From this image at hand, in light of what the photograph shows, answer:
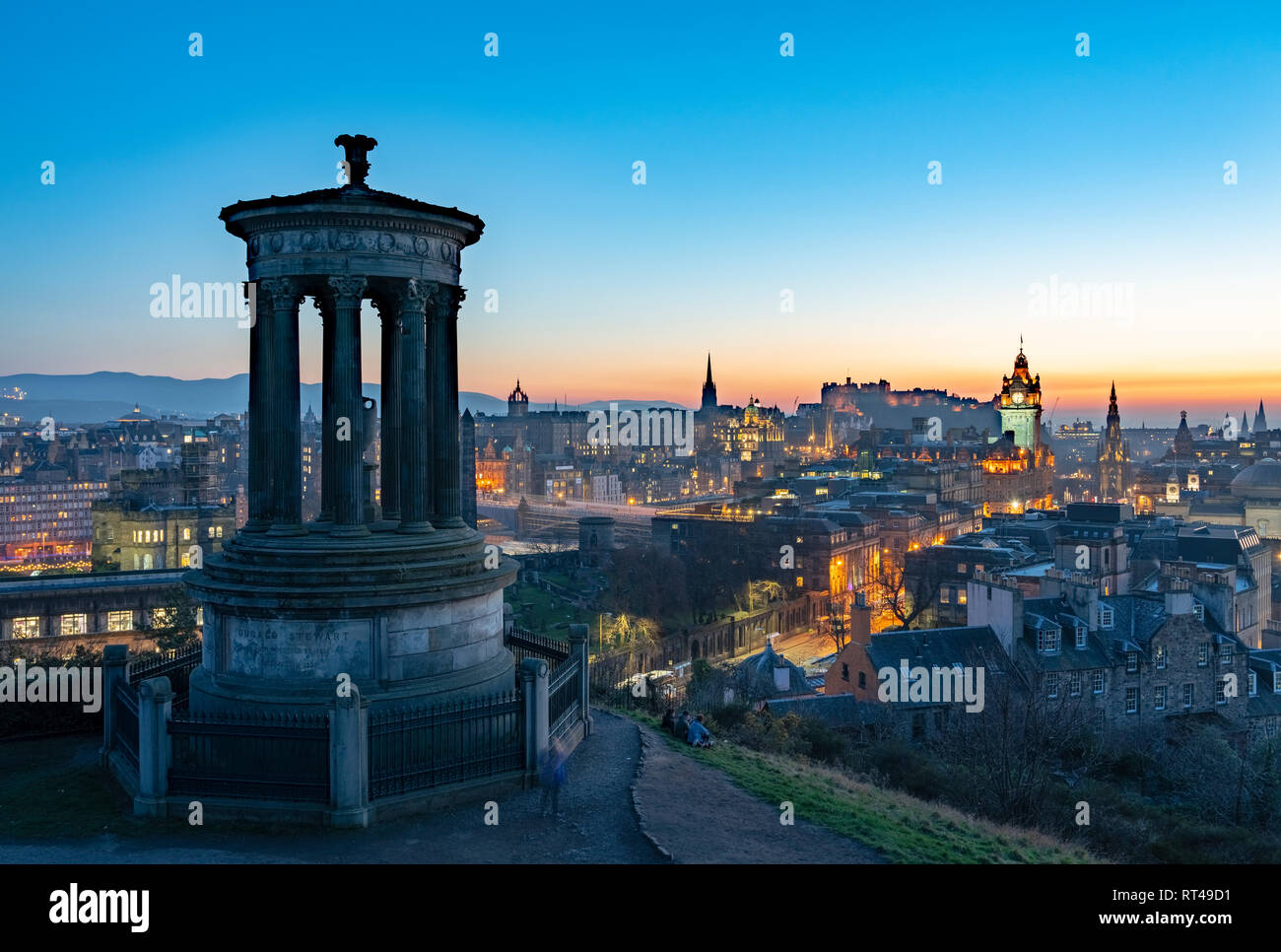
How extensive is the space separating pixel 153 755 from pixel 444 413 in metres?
8.92

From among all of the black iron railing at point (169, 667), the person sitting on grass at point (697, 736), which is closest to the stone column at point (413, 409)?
the black iron railing at point (169, 667)

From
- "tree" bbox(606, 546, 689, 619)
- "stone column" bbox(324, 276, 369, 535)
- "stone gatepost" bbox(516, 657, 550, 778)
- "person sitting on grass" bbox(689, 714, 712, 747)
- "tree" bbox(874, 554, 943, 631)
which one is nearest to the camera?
"stone gatepost" bbox(516, 657, 550, 778)

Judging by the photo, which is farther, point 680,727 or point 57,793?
point 680,727

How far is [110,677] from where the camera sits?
19891 mm

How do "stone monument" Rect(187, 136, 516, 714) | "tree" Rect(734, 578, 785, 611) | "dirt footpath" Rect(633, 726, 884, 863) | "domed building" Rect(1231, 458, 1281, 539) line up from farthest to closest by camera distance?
1. "domed building" Rect(1231, 458, 1281, 539)
2. "tree" Rect(734, 578, 785, 611)
3. "stone monument" Rect(187, 136, 516, 714)
4. "dirt footpath" Rect(633, 726, 884, 863)

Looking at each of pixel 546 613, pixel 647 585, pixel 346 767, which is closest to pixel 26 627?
pixel 546 613

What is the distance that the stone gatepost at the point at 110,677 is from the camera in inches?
779

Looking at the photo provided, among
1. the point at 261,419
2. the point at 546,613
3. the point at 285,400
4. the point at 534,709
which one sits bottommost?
the point at 546,613

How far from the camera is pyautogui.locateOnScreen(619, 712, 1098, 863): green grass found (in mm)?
17203

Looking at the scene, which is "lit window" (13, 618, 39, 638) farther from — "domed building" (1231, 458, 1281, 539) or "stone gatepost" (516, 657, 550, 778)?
"domed building" (1231, 458, 1281, 539)

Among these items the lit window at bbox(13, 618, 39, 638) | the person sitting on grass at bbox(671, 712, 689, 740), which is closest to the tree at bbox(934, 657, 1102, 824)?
the person sitting on grass at bbox(671, 712, 689, 740)

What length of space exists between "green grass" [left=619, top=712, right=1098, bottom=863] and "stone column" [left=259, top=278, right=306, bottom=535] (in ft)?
32.7

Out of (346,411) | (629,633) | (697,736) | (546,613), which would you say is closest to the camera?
(346,411)

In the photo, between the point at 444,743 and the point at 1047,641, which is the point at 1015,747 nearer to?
the point at 1047,641
